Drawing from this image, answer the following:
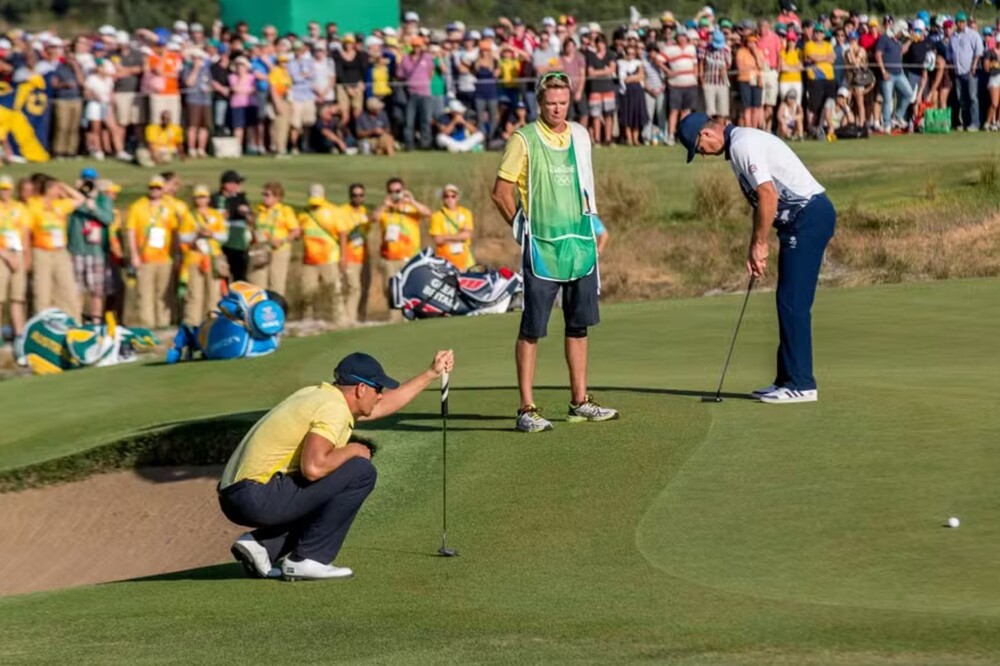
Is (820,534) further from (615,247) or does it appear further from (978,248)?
(615,247)

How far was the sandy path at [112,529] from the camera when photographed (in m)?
12.4

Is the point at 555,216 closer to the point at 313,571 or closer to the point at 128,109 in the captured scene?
the point at 313,571

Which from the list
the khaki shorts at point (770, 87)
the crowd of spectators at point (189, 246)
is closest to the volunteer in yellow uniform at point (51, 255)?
the crowd of spectators at point (189, 246)

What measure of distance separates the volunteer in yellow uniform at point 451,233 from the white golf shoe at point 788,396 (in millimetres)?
10608

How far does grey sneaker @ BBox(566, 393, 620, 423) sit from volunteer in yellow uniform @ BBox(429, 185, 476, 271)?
10.6m

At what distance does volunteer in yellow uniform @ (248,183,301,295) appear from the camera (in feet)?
75.5

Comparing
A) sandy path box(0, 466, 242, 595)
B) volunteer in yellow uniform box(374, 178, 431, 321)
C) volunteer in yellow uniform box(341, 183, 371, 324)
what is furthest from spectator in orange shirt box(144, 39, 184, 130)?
sandy path box(0, 466, 242, 595)

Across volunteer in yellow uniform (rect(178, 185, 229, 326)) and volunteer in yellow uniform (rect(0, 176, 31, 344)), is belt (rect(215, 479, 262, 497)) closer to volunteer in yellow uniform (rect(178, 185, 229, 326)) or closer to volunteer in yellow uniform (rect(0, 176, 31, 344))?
volunteer in yellow uniform (rect(0, 176, 31, 344))

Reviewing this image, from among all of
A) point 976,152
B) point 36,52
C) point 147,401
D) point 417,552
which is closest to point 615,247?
point 976,152

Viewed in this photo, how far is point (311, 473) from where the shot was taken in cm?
898

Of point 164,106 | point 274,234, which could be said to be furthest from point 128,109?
A: point 274,234

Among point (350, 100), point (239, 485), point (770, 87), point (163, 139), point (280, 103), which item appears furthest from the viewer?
point (770, 87)

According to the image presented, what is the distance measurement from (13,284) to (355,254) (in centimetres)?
428

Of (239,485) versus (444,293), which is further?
(444,293)
